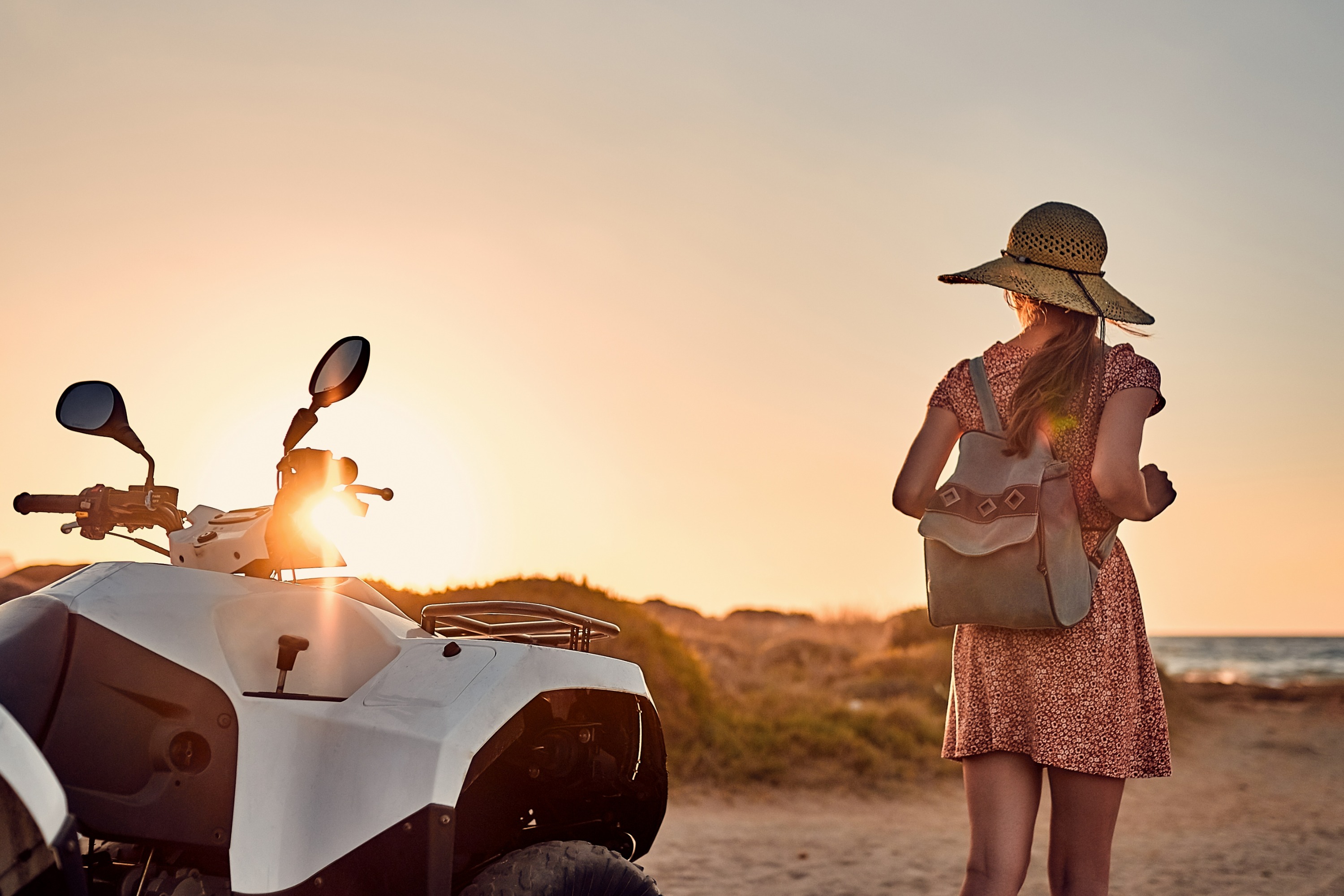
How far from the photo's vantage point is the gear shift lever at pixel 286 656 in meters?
2.31

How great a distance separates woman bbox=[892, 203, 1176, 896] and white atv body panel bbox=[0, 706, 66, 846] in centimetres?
186

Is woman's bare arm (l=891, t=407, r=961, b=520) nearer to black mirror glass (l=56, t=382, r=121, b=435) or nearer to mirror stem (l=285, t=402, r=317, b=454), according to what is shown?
mirror stem (l=285, t=402, r=317, b=454)

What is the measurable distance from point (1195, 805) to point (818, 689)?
6330 mm

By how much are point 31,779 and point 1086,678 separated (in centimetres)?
213

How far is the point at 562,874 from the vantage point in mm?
2410

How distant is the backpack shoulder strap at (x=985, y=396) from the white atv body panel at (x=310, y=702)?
3.99 ft

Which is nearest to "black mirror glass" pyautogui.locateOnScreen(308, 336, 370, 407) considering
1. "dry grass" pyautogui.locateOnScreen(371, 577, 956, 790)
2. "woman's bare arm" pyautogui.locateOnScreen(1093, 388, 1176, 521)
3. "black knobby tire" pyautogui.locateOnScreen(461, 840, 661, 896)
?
"black knobby tire" pyautogui.locateOnScreen(461, 840, 661, 896)

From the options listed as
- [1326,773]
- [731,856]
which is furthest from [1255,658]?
[731,856]

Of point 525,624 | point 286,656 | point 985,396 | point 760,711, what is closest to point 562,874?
point 525,624

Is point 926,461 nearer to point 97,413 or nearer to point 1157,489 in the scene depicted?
point 1157,489

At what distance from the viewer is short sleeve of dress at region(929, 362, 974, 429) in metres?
2.93

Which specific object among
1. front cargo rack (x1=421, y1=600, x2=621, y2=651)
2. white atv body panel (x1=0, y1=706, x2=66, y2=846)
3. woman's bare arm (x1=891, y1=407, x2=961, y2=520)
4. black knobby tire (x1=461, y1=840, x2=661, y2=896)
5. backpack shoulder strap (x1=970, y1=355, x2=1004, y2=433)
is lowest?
black knobby tire (x1=461, y1=840, x2=661, y2=896)

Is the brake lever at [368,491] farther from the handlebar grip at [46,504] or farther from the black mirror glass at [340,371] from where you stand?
the handlebar grip at [46,504]

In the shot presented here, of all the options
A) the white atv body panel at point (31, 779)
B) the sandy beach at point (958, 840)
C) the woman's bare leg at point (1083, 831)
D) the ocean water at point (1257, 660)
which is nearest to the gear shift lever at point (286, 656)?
the white atv body panel at point (31, 779)
